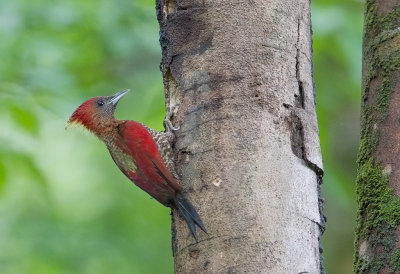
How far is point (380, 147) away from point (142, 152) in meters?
1.34

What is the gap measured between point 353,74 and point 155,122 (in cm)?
155

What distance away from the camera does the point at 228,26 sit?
305 cm

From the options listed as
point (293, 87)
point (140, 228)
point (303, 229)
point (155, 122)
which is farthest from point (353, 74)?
point (140, 228)

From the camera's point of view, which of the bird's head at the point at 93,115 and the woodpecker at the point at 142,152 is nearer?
the woodpecker at the point at 142,152

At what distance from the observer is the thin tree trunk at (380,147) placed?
271 centimetres

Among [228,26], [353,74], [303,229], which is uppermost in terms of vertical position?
[353,74]

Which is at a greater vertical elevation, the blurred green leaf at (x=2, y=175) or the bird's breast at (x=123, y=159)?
the blurred green leaf at (x=2, y=175)

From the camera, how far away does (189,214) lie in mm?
2832

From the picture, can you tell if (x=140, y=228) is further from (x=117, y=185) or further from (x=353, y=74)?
(x=353, y=74)

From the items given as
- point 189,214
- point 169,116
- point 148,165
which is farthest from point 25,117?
point 189,214

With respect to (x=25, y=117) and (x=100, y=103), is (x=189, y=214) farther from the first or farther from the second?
(x=25, y=117)

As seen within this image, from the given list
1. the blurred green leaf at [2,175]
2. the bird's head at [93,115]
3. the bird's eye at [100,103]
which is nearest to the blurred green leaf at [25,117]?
the blurred green leaf at [2,175]

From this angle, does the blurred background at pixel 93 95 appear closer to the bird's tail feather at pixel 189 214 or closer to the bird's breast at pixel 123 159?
the bird's breast at pixel 123 159

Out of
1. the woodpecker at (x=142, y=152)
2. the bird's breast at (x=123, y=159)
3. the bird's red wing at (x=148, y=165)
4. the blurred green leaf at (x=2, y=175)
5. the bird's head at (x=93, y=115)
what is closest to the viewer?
the woodpecker at (x=142, y=152)
